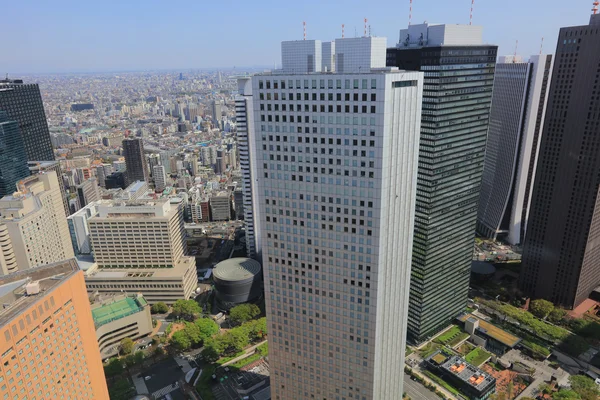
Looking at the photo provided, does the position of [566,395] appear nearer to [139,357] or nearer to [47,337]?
[139,357]

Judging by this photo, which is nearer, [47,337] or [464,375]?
[47,337]

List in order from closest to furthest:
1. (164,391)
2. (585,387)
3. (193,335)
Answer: (585,387) → (164,391) → (193,335)

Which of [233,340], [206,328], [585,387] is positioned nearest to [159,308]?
[206,328]

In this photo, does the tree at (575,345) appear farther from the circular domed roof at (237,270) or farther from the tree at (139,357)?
the tree at (139,357)

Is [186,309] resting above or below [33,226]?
below

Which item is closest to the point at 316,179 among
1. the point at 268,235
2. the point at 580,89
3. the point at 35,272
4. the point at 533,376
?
the point at 268,235

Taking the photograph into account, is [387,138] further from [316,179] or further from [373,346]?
[373,346]

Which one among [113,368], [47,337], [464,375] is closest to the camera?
[47,337]

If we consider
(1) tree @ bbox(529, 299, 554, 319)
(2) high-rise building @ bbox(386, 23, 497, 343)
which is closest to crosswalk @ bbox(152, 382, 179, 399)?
(2) high-rise building @ bbox(386, 23, 497, 343)
